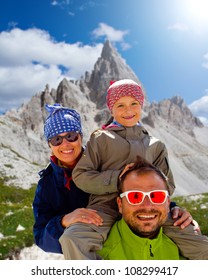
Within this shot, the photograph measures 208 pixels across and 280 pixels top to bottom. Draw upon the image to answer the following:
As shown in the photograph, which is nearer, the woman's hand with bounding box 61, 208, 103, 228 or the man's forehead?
the man's forehead

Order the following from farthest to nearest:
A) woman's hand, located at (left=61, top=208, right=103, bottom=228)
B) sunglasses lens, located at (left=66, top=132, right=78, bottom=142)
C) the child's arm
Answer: sunglasses lens, located at (left=66, top=132, right=78, bottom=142) → the child's arm → woman's hand, located at (left=61, top=208, right=103, bottom=228)

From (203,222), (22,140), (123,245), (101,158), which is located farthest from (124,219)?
(22,140)

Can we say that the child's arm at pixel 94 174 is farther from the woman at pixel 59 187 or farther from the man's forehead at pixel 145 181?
the man's forehead at pixel 145 181

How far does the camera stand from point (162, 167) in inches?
267

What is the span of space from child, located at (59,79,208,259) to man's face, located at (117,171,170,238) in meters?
0.61

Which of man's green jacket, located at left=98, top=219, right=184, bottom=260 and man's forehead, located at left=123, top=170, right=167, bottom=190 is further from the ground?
man's forehead, located at left=123, top=170, right=167, bottom=190

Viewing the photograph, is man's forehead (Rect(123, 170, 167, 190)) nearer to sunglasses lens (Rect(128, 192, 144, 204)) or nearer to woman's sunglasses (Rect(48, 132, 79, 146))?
sunglasses lens (Rect(128, 192, 144, 204))

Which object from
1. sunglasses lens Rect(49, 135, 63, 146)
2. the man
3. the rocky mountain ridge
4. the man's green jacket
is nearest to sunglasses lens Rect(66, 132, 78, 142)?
sunglasses lens Rect(49, 135, 63, 146)

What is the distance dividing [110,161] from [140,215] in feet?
5.12

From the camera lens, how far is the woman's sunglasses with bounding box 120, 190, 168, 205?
504 cm

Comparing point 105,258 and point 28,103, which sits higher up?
point 28,103

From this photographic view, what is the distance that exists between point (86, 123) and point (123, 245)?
4645 inches
